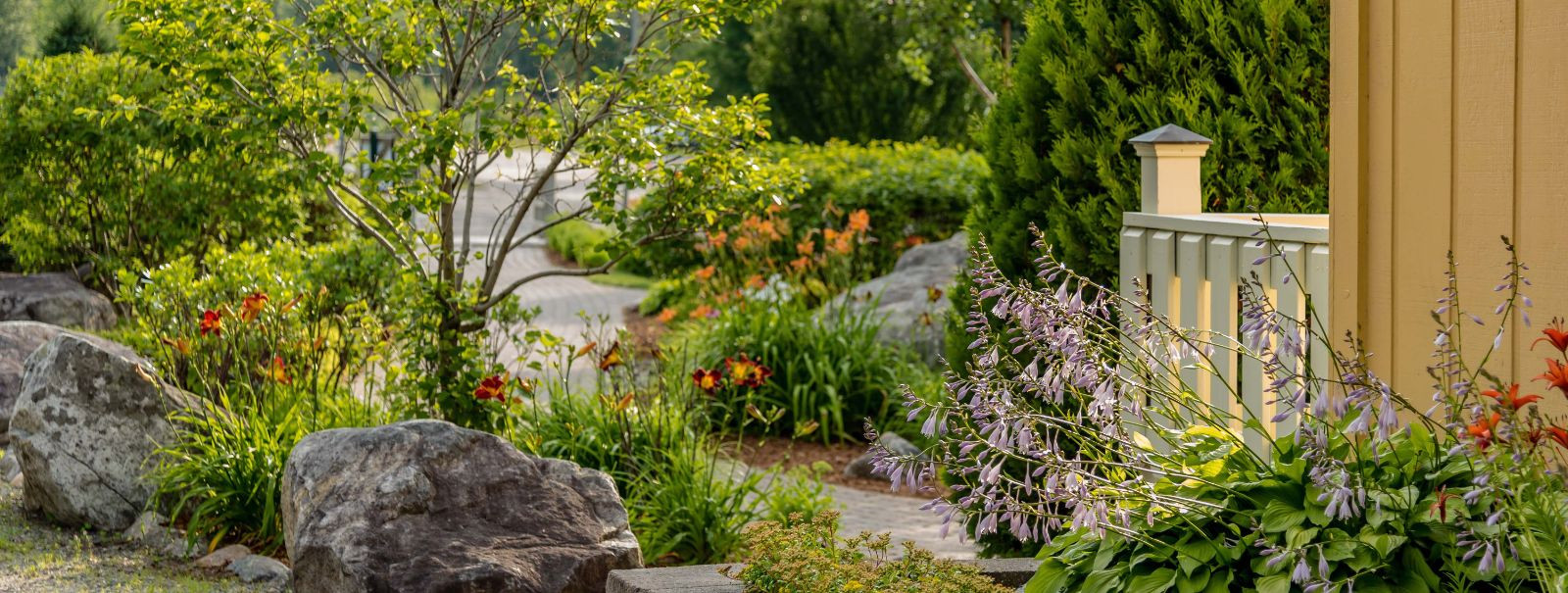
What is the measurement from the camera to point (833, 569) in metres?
3.24

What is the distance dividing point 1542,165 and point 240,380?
468cm

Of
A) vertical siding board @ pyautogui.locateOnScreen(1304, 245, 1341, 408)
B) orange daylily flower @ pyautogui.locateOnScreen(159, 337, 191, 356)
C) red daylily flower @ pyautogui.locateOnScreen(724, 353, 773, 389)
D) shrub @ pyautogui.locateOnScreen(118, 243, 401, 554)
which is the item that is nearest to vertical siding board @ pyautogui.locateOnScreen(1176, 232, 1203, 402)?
vertical siding board @ pyautogui.locateOnScreen(1304, 245, 1341, 408)

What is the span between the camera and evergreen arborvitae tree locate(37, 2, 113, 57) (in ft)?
43.5

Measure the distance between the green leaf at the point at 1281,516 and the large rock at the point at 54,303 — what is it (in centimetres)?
853

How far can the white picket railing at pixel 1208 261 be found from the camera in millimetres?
3629

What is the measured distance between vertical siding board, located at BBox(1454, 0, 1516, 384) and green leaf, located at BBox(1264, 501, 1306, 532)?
2.08 ft

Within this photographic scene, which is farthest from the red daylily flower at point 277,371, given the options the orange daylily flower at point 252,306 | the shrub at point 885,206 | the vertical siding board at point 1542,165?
the shrub at point 885,206

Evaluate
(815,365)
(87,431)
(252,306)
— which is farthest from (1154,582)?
(815,365)

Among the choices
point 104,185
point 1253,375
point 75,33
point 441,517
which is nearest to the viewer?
point 1253,375

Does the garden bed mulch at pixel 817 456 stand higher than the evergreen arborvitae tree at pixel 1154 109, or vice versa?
the evergreen arborvitae tree at pixel 1154 109

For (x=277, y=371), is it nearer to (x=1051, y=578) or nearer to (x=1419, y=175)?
(x=1051, y=578)

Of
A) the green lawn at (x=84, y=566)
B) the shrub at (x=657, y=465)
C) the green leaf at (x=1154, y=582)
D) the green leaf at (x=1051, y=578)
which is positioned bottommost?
the green lawn at (x=84, y=566)

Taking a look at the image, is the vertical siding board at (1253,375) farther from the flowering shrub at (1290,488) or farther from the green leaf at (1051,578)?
the green leaf at (1051,578)

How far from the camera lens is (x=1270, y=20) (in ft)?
15.8
